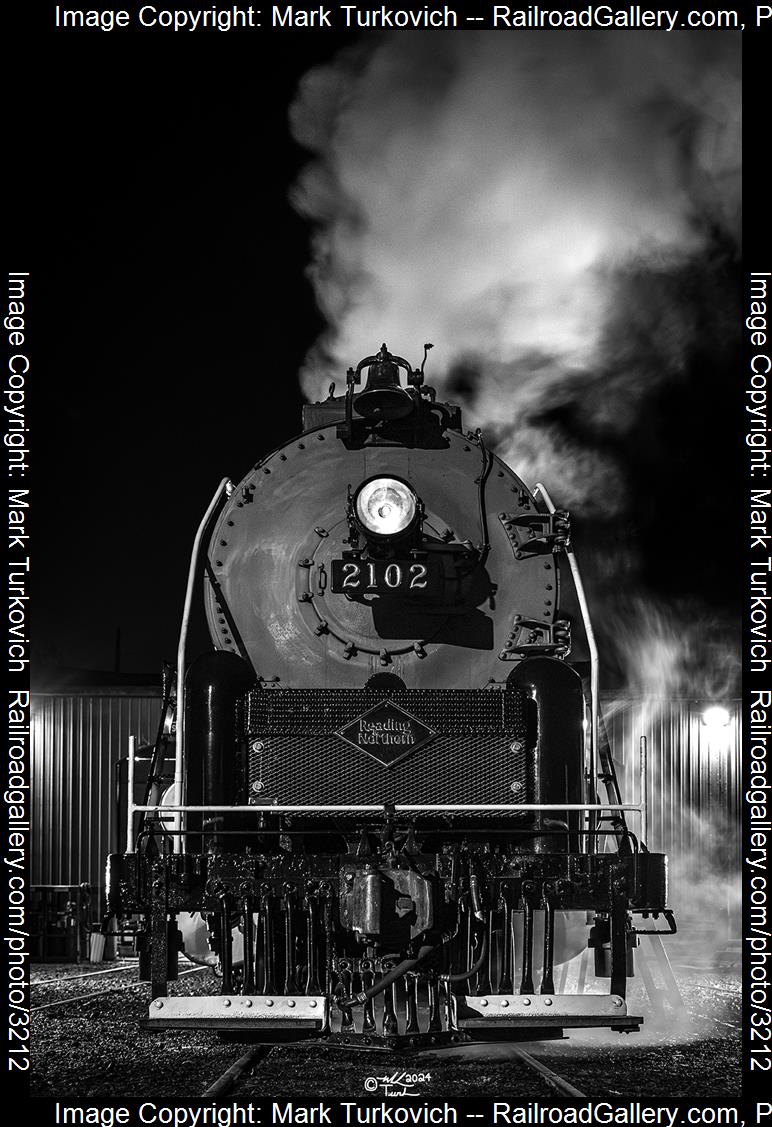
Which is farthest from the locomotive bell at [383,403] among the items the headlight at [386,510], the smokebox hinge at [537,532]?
the smokebox hinge at [537,532]

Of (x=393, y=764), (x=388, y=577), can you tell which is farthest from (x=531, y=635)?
(x=393, y=764)

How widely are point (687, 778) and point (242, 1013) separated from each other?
11265mm

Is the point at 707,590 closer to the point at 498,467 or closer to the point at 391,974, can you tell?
the point at 498,467

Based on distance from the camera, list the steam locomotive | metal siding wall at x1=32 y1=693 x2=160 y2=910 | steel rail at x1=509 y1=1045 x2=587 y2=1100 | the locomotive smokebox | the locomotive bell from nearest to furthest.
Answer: steel rail at x1=509 y1=1045 x2=587 y2=1100
the steam locomotive
the locomotive smokebox
the locomotive bell
metal siding wall at x1=32 y1=693 x2=160 y2=910

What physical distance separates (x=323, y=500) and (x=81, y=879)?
9391mm

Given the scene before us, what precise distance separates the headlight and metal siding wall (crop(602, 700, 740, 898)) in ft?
30.6

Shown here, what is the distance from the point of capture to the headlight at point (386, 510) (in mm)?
6910

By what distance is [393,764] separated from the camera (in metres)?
6.41

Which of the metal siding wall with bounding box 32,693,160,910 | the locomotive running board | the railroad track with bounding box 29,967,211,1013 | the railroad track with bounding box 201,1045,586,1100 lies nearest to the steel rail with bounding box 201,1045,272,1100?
the railroad track with bounding box 201,1045,586,1100

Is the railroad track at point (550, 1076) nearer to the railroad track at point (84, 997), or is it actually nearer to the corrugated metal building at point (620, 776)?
the railroad track at point (84, 997)

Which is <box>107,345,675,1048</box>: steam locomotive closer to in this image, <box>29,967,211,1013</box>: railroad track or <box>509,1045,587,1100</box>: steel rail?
<box>509,1045,587,1100</box>: steel rail

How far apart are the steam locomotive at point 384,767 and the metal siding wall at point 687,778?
8.00 metres

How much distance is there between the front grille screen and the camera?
6.42 metres

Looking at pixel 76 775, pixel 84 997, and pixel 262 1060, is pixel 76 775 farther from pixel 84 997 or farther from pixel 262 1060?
pixel 262 1060
